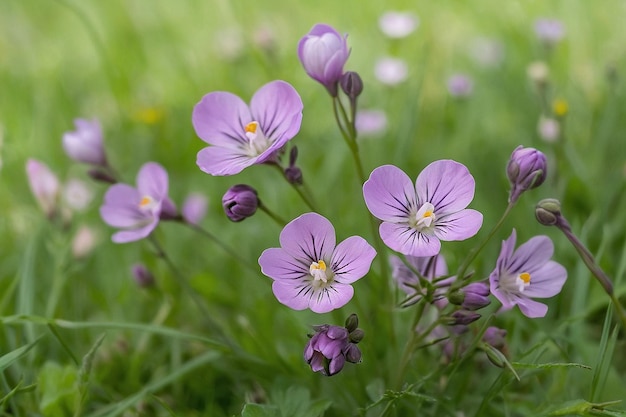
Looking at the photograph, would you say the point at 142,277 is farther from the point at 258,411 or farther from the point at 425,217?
the point at 425,217

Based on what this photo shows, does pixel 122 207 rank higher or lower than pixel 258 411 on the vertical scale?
higher

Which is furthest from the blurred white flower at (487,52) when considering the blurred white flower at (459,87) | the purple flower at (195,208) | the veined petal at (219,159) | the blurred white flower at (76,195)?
the veined petal at (219,159)

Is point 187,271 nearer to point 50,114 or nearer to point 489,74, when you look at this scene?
point 50,114

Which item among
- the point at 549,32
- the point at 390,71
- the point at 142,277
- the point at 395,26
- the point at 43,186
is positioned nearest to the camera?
the point at 142,277

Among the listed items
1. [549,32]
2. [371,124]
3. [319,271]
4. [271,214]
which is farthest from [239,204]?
[549,32]

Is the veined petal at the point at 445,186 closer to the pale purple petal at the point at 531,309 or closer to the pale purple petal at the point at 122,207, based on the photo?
the pale purple petal at the point at 531,309

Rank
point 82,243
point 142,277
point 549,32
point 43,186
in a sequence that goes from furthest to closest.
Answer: point 549,32
point 82,243
point 43,186
point 142,277

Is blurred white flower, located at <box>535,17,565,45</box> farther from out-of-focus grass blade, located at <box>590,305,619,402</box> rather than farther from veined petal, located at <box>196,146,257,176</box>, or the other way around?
veined petal, located at <box>196,146,257,176</box>
